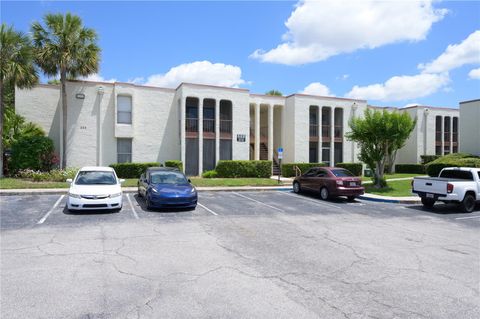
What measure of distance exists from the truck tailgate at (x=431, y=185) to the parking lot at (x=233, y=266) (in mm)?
2010

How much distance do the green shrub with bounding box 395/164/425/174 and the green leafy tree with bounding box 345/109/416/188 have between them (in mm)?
12609

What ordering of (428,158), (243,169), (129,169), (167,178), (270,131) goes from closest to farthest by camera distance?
(167,178) < (129,169) < (243,169) < (270,131) < (428,158)

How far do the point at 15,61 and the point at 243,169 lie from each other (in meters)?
15.2

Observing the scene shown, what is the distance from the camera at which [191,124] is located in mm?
25156

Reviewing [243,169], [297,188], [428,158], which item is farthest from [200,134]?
[428,158]

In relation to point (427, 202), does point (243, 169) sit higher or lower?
higher

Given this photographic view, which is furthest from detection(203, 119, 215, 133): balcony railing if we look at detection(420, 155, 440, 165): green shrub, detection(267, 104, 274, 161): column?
detection(420, 155, 440, 165): green shrub

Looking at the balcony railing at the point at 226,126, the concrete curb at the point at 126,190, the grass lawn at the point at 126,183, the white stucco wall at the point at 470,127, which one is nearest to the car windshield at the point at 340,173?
the concrete curb at the point at 126,190

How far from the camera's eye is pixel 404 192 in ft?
60.5

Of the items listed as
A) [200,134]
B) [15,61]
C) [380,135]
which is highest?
[15,61]

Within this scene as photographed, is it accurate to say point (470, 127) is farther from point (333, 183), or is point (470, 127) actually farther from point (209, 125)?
point (209, 125)

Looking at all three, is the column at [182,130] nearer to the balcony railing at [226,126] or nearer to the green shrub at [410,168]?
the balcony railing at [226,126]

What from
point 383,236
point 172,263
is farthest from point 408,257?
point 172,263

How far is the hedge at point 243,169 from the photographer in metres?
24.1
